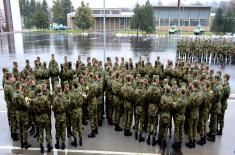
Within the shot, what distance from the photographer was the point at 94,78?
7.38 metres

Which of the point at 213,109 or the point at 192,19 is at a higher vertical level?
the point at 192,19

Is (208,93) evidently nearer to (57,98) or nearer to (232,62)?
(57,98)

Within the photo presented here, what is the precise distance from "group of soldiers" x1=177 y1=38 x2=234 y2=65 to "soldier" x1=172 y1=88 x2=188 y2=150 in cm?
1275

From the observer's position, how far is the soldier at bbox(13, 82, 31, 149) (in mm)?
6160

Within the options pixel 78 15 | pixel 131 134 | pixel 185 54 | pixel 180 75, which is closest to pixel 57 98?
pixel 131 134

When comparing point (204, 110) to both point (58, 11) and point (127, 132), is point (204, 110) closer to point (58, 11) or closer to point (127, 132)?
point (127, 132)

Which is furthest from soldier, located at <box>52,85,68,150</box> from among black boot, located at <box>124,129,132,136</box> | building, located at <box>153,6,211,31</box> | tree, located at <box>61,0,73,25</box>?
tree, located at <box>61,0,73,25</box>

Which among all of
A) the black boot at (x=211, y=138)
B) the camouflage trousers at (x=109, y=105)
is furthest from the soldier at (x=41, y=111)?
the black boot at (x=211, y=138)

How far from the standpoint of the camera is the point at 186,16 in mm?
55562

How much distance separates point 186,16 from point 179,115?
173ft

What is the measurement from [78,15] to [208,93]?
4455 cm

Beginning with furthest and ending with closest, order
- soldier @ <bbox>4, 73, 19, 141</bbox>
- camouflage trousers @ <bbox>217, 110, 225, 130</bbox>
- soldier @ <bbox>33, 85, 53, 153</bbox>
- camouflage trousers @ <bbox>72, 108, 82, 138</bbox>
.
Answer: camouflage trousers @ <bbox>217, 110, 225, 130</bbox>, soldier @ <bbox>4, 73, 19, 141</bbox>, camouflage trousers @ <bbox>72, 108, 82, 138</bbox>, soldier @ <bbox>33, 85, 53, 153</bbox>

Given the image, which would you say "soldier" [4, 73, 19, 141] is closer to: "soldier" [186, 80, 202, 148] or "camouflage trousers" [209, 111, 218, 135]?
"soldier" [186, 80, 202, 148]

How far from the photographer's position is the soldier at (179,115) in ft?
20.5
